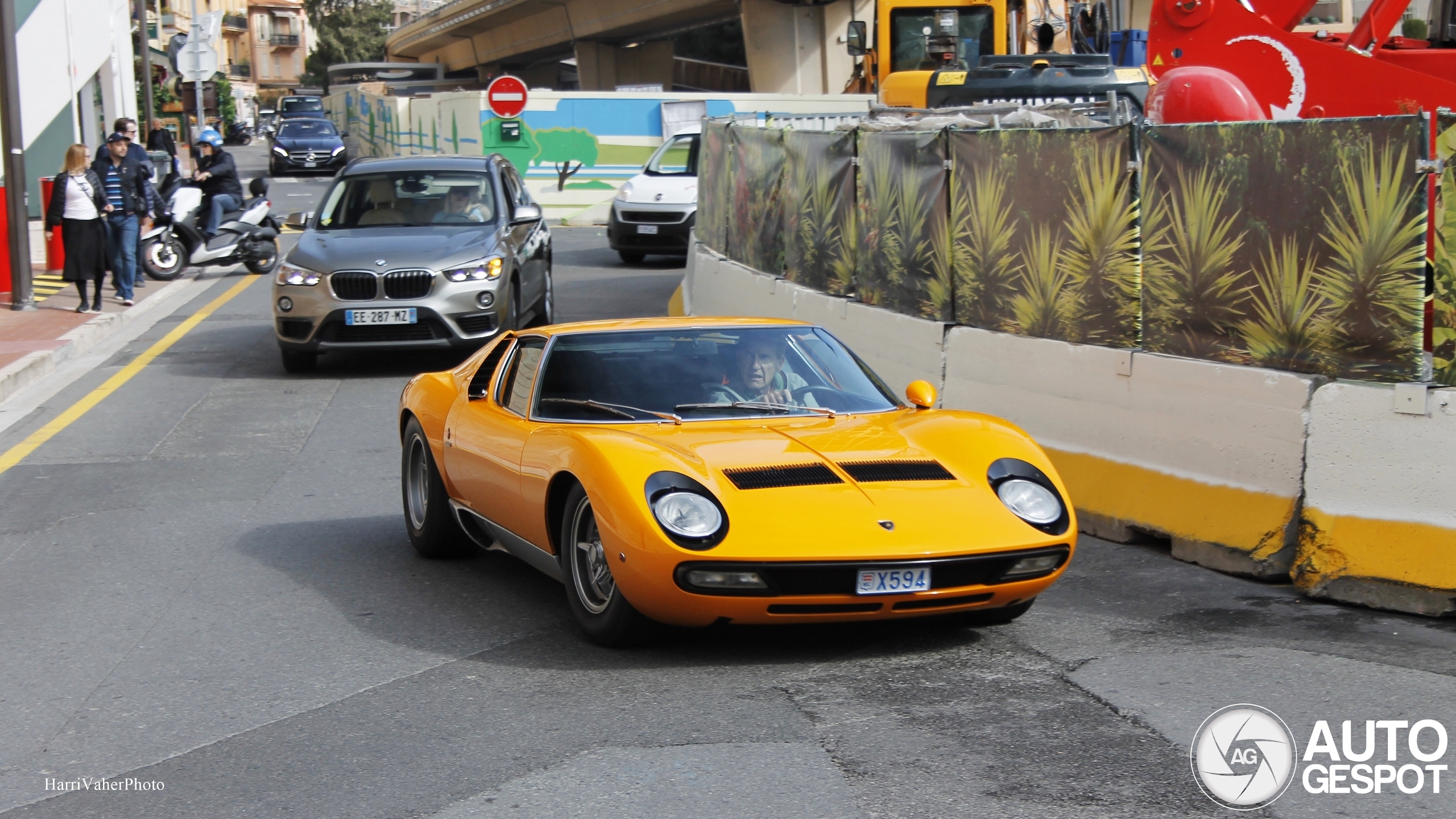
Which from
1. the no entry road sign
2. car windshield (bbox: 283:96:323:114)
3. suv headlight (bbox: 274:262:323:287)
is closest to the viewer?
suv headlight (bbox: 274:262:323:287)

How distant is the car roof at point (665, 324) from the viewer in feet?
21.4

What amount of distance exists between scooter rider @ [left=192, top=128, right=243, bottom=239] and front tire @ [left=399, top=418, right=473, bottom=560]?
48.5 feet

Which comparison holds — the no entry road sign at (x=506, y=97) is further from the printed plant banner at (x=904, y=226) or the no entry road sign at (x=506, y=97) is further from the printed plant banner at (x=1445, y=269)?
the printed plant banner at (x=1445, y=269)

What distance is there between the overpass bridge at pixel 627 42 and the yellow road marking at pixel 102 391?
23.4 meters

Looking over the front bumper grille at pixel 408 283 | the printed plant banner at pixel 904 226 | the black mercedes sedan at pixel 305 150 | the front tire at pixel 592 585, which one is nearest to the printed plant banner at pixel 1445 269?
the front tire at pixel 592 585

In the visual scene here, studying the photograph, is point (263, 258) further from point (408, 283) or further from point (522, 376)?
point (522, 376)

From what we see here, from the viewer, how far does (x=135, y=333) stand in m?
16.1

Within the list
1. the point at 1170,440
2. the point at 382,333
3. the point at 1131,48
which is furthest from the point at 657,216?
the point at 1170,440

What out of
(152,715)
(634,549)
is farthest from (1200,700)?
(152,715)

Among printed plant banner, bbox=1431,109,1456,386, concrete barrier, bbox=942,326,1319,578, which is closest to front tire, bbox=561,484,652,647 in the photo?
concrete barrier, bbox=942,326,1319,578

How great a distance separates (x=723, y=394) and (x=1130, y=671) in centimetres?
193

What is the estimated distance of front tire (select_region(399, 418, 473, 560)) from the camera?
7.02 meters

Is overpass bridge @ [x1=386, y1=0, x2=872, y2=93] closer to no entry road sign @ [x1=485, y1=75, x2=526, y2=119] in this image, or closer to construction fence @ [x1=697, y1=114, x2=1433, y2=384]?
no entry road sign @ [x1=485, y1=75, x2=526, y2=119]

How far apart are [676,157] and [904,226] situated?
45.7 feet
